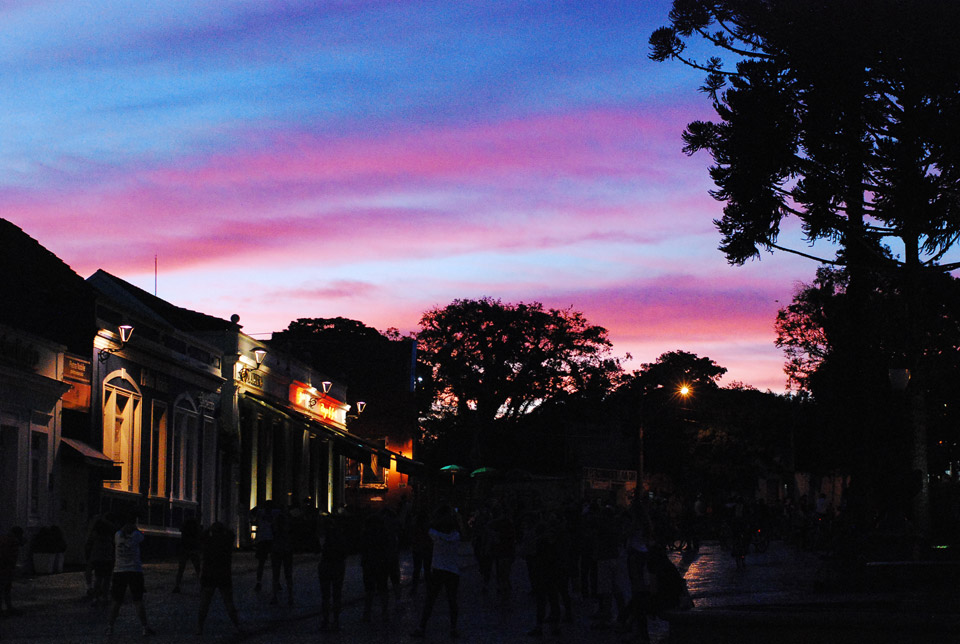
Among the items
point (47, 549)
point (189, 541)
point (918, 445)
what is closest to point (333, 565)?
point (189, 541)

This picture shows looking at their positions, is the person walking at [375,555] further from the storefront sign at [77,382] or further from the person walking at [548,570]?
the storefront sign at [77,382]

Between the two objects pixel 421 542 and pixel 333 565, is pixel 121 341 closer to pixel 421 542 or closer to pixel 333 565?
pixel 421 542

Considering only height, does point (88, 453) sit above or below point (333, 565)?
above

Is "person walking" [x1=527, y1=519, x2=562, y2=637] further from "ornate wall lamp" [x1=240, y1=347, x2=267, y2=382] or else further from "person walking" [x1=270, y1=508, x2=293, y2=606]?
"ornate wall lamp" [x1=240, y1=347, x2=267, y2=382]

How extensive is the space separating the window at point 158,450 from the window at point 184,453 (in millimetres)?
476

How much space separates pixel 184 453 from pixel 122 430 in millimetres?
4309

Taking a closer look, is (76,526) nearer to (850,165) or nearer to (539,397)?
(850,165)

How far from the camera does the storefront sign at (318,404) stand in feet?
Answer: 160

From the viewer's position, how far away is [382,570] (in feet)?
63.3

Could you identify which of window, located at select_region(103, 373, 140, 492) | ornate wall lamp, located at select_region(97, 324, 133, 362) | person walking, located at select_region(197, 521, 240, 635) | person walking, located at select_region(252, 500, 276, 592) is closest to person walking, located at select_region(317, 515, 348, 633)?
person walking, located at select_region(197, 521, 240, 635)

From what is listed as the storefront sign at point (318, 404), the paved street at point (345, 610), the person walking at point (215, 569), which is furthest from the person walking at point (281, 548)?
the storefront sign at point (318, 404)

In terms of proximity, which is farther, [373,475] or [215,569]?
[373,475]

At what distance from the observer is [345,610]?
70.2 feet

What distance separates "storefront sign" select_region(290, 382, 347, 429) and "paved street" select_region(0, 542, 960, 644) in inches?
696
